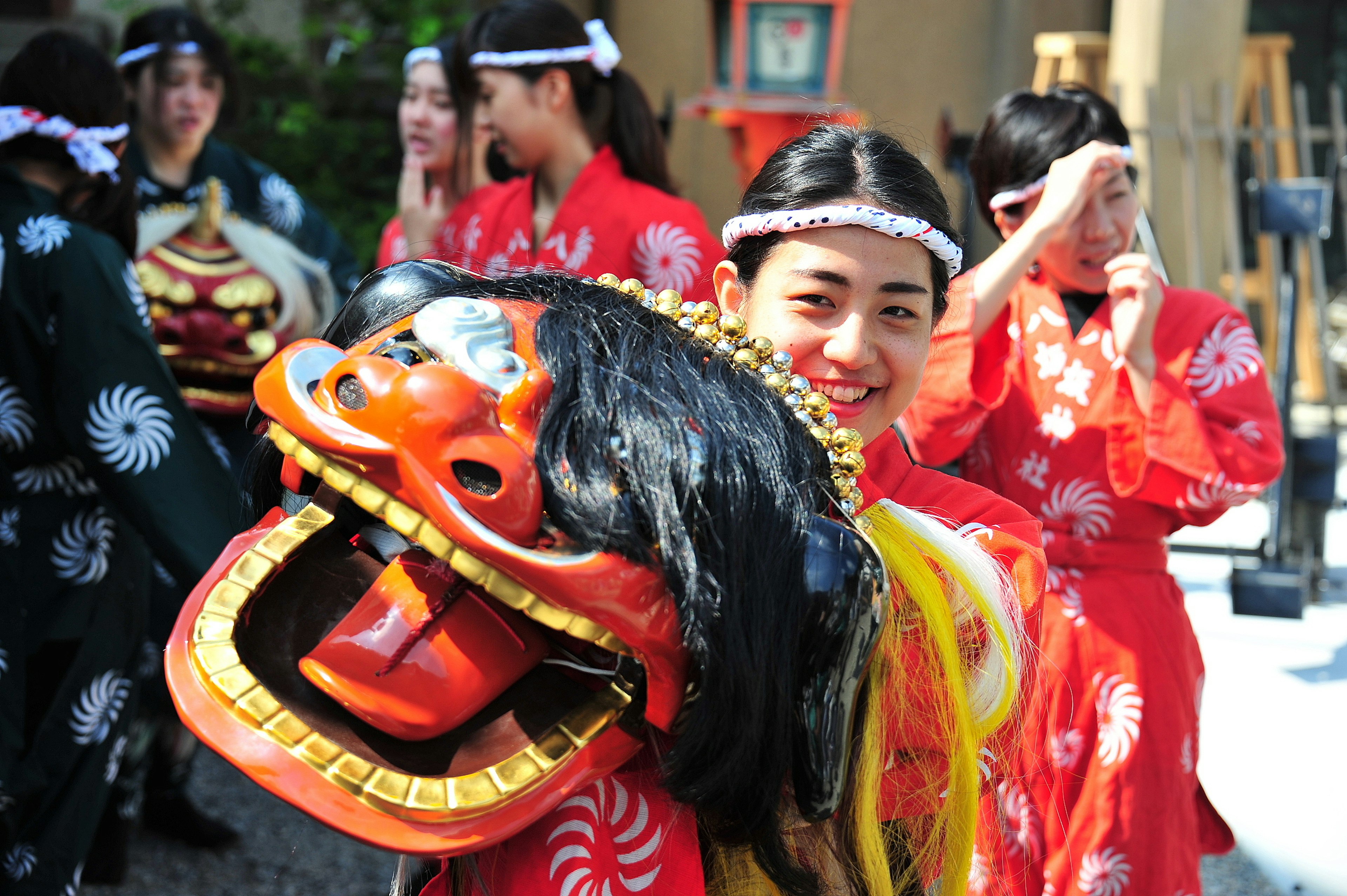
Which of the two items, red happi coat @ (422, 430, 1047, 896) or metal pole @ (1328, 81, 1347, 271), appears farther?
metal pole @ (1328, 81, 1347, 271)

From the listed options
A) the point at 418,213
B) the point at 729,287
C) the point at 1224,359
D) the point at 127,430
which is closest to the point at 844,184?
the point at 729,287

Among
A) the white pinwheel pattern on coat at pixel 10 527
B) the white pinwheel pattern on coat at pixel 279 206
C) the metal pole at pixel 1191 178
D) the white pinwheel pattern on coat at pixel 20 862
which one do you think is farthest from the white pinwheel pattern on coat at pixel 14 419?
the metal pole at pixel 1191 178

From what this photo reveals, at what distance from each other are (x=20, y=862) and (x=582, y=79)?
2.21m

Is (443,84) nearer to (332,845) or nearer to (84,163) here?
(84,163)

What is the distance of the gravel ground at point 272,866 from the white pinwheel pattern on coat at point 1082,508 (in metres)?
1.71

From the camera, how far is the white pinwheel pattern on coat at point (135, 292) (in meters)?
2.41

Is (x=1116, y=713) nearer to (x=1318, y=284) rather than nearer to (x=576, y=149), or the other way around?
(x=576, y=149)

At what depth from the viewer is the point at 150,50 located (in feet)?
12.3

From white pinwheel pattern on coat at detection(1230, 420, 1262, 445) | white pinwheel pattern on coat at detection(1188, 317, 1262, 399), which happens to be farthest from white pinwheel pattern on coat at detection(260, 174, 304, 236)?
white pinwheel pattern on coat at detection(1230, 420, 1262, 445)

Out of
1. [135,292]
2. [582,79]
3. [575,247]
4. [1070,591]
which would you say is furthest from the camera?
[582,79]

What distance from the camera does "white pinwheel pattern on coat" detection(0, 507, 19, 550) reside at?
248 centimetres

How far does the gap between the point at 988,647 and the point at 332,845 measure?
2728 millimetres

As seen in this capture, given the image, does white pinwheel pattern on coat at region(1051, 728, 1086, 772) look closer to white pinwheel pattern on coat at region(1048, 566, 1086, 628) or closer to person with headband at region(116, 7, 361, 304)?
white pinwheel pattern on coat at region(1048, 566, 1086, 628)

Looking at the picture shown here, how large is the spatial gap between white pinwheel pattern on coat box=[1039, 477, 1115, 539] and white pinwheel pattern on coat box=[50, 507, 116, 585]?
6.50 feet
